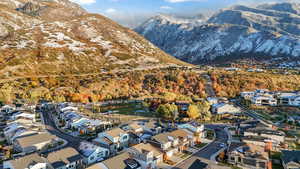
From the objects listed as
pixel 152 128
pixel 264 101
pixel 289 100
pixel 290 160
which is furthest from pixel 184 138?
pixel 289 100

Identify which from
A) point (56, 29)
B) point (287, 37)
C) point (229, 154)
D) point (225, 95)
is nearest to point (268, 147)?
point (229, 154)

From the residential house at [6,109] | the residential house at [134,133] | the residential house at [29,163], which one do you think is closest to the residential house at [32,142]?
the residential house at [29,163]

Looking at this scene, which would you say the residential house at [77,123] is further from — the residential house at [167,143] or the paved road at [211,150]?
the paved road at [211,150]

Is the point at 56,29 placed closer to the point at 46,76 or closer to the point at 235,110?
the point at 46,76

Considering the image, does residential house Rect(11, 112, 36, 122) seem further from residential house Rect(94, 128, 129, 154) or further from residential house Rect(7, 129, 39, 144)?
residential house Rect(94, 128, 129, 154)

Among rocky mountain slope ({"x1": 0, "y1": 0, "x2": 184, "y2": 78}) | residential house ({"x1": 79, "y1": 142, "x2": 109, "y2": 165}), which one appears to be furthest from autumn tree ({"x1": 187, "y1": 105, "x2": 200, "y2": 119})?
rocky mountain slope ({"x1": 0, "y1": 0, "x2": 184, "y2": 78})

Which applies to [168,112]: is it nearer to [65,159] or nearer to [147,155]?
[147,155]
